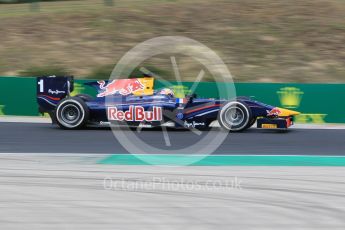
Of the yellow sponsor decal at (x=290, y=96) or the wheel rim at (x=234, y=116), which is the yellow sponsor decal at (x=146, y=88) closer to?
the wheel rim at (x=234, y=116)

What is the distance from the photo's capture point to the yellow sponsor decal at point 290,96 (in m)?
16.0

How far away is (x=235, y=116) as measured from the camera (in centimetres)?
1389

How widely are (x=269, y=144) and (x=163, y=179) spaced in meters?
3.81

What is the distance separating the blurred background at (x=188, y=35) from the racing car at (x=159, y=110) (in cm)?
663

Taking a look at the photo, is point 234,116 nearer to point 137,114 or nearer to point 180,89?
point 137,114

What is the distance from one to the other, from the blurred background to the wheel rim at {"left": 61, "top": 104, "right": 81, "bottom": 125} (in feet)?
21.3

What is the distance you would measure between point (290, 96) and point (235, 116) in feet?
8.71

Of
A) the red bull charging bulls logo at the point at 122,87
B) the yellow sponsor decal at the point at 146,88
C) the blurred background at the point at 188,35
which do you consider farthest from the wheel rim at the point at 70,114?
the blurred background at the point at 188,35

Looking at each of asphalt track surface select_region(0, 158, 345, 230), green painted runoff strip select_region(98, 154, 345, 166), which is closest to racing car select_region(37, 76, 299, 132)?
green painted runoff strip select_region(98, 154, 345, 166)

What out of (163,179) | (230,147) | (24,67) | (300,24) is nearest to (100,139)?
(230,147)

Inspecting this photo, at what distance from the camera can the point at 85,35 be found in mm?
24547

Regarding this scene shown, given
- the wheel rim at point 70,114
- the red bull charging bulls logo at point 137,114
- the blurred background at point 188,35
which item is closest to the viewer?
the red bull charging bulls logo at point 137,114

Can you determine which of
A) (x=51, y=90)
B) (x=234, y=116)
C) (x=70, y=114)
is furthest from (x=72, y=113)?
(x=234, y=116)

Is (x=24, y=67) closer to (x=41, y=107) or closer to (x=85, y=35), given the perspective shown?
(x=85, y=35)
